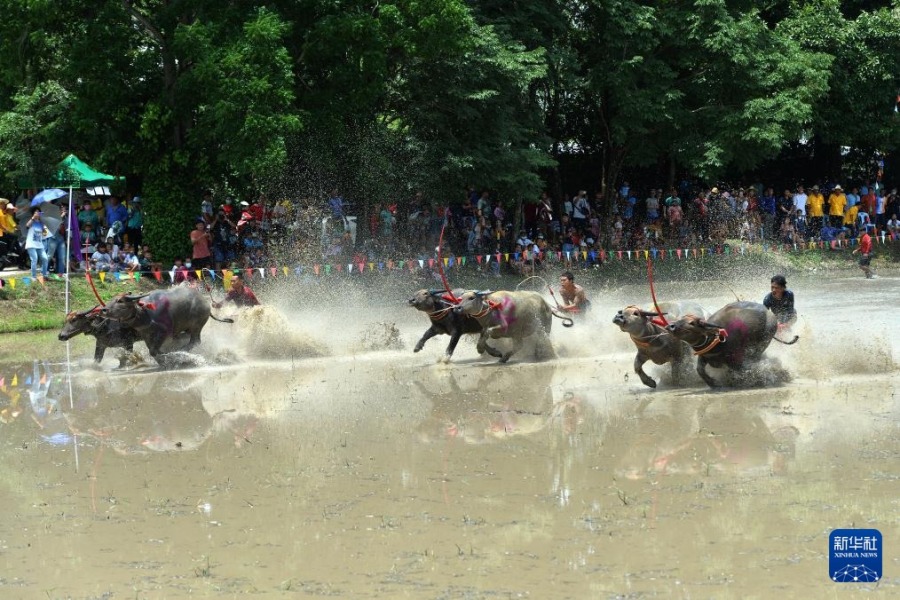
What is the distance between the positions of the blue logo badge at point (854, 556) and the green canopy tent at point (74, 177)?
669 inches

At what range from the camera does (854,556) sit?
7457 millimetres

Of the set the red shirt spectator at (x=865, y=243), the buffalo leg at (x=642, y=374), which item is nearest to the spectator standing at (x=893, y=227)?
the red shirt spectator at (x=865, y=243)

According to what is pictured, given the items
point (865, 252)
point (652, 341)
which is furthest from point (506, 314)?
point (865, 252)

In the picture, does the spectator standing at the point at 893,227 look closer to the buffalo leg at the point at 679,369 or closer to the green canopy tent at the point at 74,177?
the green canopy tent at the point at 74,177

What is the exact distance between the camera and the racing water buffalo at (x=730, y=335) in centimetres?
1331

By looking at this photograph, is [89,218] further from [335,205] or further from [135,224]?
[335,205]

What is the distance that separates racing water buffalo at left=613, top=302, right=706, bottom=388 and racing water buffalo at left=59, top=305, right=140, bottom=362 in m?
7.00

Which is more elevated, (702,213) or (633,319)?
(702,213)

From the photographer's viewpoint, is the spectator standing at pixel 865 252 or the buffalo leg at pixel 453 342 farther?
the spectator standing at pixel 865 252

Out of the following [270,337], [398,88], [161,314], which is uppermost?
[398,88]

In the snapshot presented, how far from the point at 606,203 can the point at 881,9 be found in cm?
983

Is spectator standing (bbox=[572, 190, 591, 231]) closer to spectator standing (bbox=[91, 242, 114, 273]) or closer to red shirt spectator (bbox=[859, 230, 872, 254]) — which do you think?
red shirt spectator (bbox=[859, 230, 872, 254])

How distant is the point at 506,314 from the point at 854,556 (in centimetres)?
958

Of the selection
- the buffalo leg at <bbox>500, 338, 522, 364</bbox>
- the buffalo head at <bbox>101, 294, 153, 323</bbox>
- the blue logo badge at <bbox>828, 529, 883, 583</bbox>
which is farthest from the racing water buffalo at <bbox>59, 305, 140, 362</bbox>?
the blue logo badge at <bbox>828, 529, 883, 583</bbox>
